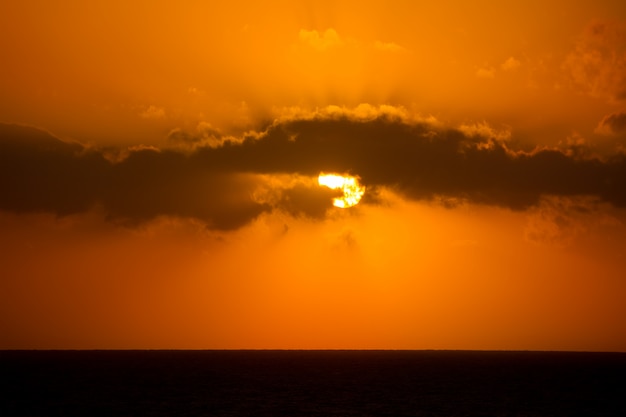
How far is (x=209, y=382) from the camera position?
454 ft

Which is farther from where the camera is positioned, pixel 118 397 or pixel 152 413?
pixel 118 397

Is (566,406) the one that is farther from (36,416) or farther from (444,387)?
(36,416)

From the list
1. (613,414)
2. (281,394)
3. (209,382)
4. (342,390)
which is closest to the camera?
(613,414)

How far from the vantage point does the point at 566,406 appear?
98250 mm

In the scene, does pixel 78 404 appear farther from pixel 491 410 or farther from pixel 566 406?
pixel 566 406

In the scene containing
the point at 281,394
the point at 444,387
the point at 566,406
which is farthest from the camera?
the point at 444,387

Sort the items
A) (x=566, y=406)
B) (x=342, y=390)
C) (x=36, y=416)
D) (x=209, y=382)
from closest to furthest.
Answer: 1. (x=36, y=416)
2. (x=566, y=406)
3. (x=342, y=390)
4. (x=209, y=382)

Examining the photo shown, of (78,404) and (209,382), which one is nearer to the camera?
(78,404)

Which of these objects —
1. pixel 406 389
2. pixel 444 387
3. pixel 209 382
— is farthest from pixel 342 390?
pixel 209 382

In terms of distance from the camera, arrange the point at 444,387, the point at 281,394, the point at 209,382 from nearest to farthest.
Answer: the point at 281,394
the point at 444,387
the point at 209,382

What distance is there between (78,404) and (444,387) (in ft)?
212

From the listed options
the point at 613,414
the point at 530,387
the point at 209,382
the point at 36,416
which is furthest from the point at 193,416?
the point at 530,387

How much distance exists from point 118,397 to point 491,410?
5139 cm

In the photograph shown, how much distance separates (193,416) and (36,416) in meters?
17.1
